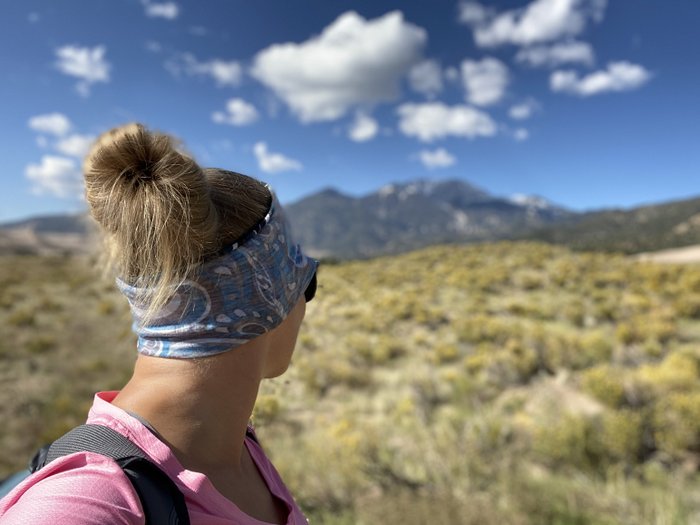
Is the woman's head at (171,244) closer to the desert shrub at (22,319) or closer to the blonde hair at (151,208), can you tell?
the blonde hair at (151,208)

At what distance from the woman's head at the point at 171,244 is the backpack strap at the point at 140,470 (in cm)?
24

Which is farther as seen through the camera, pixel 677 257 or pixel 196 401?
pixel 677 257

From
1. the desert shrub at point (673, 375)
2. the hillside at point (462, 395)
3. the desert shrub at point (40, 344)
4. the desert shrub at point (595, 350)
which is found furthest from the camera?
the desert shrub at point (40, 344)

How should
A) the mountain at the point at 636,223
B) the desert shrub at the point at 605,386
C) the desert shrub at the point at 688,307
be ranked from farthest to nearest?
Result: the mountain at the point at 636,223 → the desert shrub at the point at 688,307 → the desert shrub at the point at 605,386

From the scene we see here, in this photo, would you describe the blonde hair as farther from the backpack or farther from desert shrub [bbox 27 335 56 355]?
desert shrub [bbox 27 335 56 355]

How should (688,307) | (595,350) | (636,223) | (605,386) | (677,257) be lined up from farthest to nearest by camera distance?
(636,223), (677,257), (688,307), (595,350), (605,386)

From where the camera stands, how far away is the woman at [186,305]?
109 cm

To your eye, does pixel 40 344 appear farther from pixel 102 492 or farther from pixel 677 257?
pixel 677 257

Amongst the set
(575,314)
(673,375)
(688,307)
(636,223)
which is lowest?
(673,375)

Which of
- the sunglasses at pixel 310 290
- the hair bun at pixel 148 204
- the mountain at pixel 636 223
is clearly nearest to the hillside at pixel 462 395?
the sunglasses at pixel 310 290

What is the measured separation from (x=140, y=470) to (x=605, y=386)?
25.0 feet

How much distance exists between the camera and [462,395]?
25.5 feet

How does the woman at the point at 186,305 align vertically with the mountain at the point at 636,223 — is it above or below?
below

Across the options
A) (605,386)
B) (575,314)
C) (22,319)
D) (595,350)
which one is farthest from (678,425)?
(22,319)
